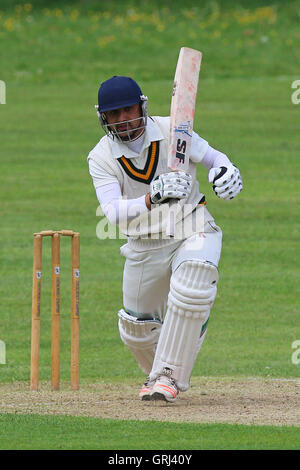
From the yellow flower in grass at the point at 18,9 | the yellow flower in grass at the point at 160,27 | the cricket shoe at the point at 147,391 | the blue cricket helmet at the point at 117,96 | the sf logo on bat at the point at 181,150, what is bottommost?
the cricket shoe at the point at 147,391

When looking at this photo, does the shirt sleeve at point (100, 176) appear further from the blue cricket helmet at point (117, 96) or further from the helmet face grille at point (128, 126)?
the blue cricket helmet at point (117, 96)

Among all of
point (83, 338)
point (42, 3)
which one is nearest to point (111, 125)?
point (83, 338)

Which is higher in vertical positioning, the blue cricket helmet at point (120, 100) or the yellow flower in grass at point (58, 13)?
the yellow flower in grass at point (58, 13)

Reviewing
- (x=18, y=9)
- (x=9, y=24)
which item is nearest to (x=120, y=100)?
(x=9, y=24)

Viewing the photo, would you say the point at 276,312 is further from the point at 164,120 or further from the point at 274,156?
the point at 274,156

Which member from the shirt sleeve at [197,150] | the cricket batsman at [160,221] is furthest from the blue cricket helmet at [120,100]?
the shirt sleeve at [197,150]

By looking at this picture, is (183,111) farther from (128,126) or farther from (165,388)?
(165,388)

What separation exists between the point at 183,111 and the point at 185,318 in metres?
1.19

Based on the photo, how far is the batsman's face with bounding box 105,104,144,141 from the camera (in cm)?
726

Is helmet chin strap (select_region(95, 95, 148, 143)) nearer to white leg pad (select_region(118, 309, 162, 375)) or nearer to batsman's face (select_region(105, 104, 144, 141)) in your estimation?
batsman's face (select_region(105, 104, 144, 141))

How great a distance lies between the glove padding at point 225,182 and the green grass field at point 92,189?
1.36 m

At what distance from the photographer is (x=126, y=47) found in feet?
96.1

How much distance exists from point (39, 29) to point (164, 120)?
2407 cm

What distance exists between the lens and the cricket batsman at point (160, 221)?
7.09 metres
